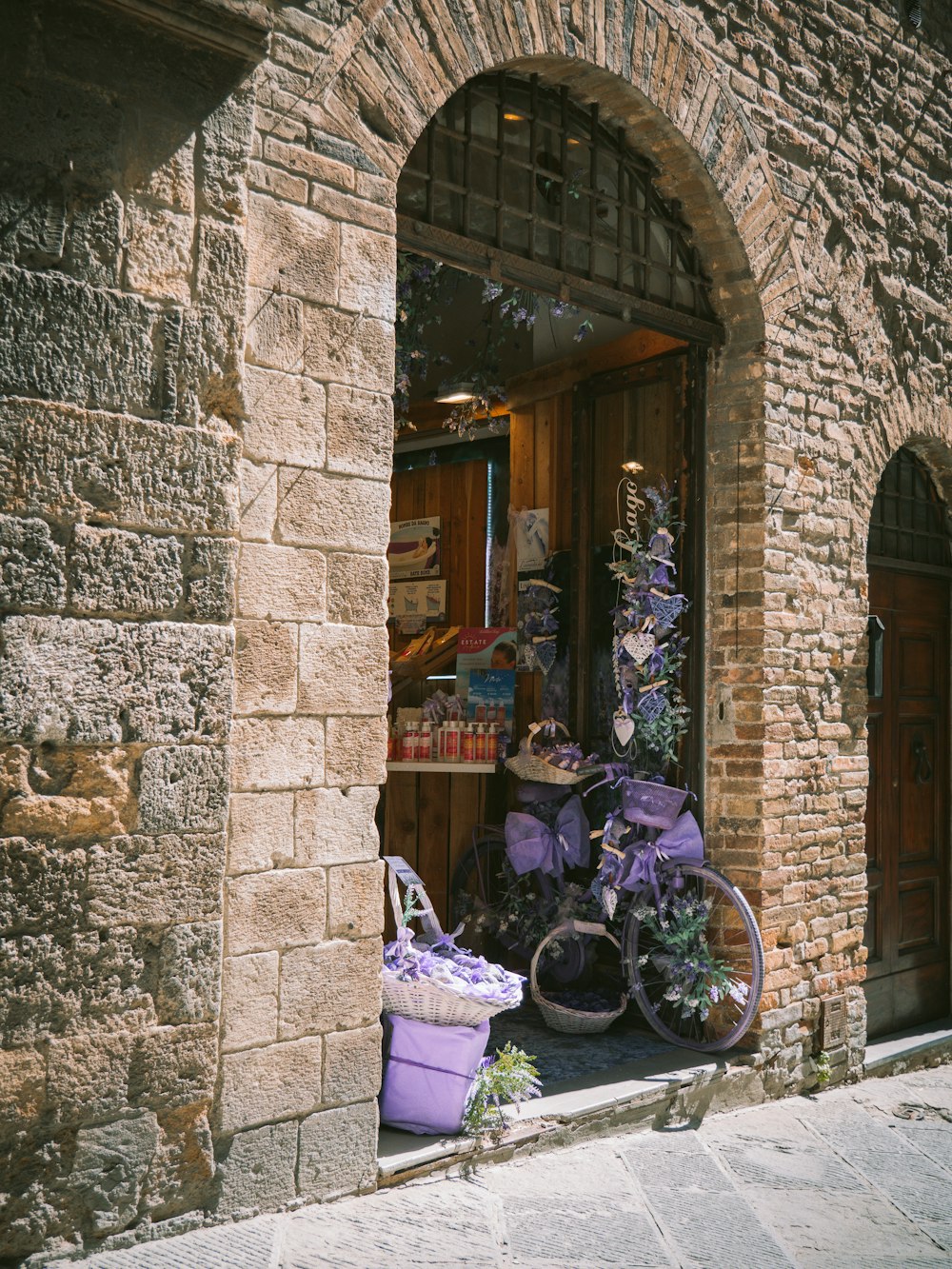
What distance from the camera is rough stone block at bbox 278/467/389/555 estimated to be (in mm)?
3637

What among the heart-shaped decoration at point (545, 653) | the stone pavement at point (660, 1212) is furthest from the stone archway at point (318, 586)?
the heart-shaped decoration at point (545, 653)

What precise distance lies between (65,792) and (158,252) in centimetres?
146

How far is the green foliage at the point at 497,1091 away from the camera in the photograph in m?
4.19

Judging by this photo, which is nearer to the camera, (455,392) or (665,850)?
(665,850)

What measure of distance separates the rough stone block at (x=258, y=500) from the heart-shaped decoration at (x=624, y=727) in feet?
8.30

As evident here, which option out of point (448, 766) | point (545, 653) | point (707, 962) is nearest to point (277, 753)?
point (707, 962)

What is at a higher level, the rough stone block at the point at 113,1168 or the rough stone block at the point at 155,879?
the rough stone block at the point at 155,879

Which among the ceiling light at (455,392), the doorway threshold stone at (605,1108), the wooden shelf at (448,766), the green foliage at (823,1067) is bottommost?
the green foliage at (823,1067)

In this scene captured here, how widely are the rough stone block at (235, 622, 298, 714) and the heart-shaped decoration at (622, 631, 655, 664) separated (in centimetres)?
236

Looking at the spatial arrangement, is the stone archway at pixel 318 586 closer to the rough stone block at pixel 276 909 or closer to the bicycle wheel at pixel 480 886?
the rough stone block at pixel 276 909

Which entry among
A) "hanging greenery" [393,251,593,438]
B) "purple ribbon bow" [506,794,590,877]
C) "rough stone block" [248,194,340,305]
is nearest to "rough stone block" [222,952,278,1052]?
"rough stone block" [248,194,340,305]

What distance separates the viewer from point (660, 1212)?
398 centimetres

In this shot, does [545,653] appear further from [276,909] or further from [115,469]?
[115,469]

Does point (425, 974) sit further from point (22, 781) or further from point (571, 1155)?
point (22, 781)
